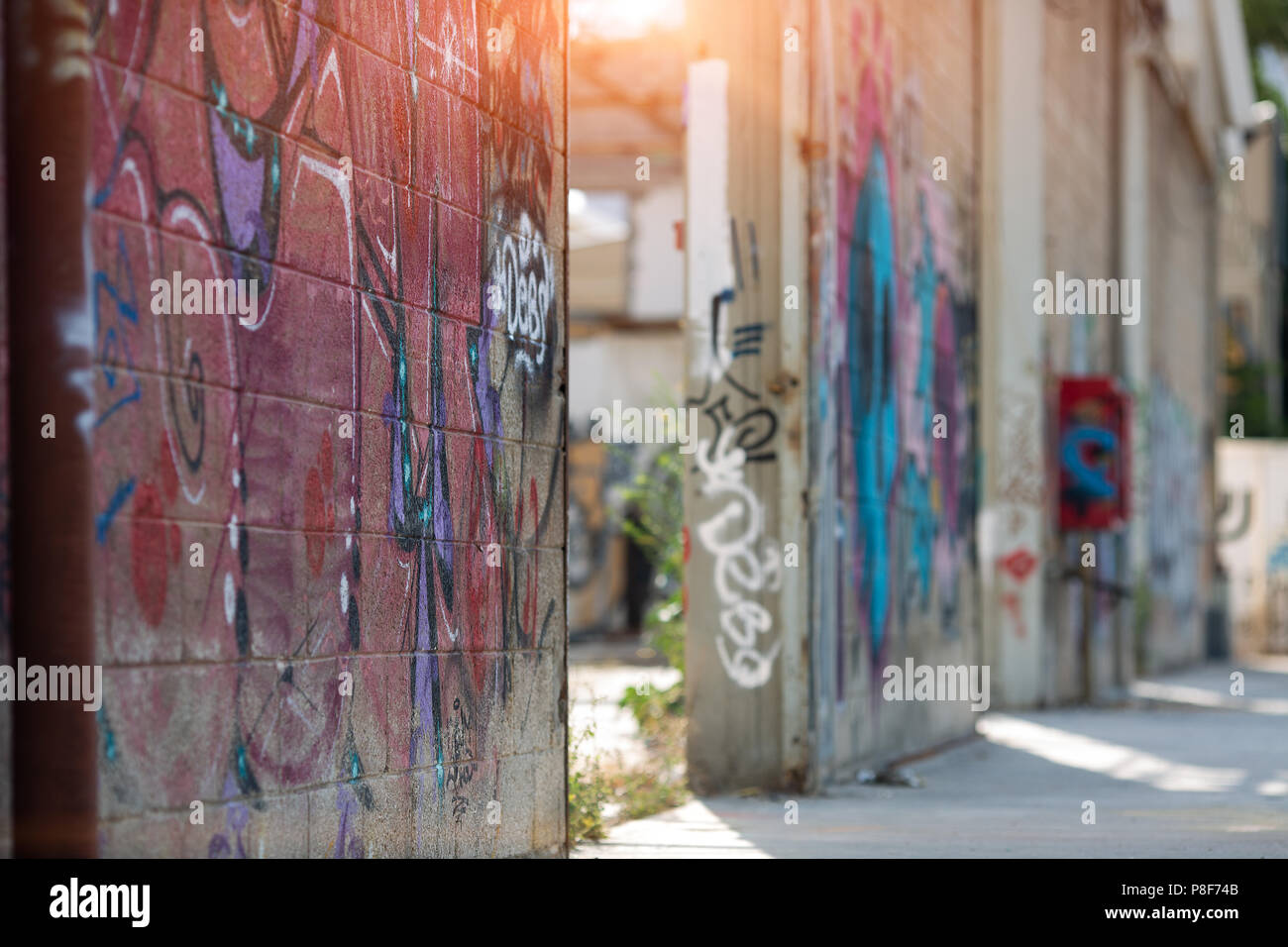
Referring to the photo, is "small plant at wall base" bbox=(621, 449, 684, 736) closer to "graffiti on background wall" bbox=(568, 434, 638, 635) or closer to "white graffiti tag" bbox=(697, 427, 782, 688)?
"white graffiti tag" bbox=(697, 427, 782, 688)

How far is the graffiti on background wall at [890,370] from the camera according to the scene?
8977mm

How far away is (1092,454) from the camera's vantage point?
49.7 feet

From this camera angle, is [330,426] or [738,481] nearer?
[330,426]

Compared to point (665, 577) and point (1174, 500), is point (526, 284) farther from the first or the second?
point (1174, 500)

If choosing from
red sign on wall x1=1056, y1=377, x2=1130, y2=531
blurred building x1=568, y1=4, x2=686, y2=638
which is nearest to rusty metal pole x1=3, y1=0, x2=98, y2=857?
red sign on wall x1=1056, y1=377, x2=1130, y2=531

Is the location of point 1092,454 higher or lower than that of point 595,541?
higher

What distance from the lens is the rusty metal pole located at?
343cm

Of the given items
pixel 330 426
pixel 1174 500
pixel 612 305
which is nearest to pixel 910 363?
pixel 330 426

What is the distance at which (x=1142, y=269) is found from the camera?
19422 mm

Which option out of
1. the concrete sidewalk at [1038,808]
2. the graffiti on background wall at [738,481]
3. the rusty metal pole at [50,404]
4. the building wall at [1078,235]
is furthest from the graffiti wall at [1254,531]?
the rusty metal pole at [50,404]

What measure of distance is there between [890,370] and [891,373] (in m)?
0.03
